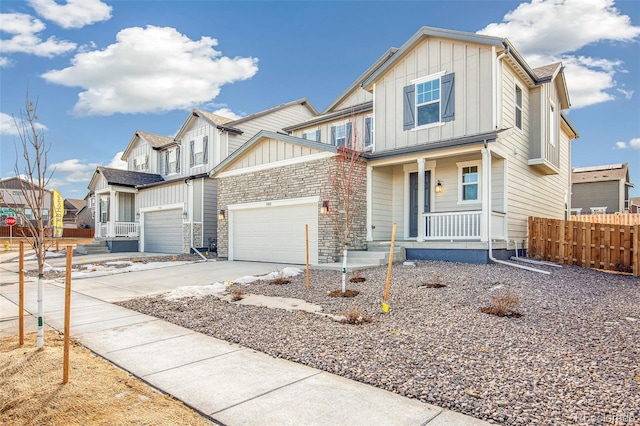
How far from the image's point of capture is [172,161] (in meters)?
23.3

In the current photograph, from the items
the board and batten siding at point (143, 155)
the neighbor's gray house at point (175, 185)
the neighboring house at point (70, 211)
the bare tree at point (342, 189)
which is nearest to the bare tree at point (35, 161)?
the bare tree at point (342, 189)

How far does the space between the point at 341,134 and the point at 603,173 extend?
2211 centimetres

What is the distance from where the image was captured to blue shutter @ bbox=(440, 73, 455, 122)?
11.8 m

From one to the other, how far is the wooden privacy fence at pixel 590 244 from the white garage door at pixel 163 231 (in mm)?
16267

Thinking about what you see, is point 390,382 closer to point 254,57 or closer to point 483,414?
point 483,414

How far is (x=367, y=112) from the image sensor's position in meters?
15.2

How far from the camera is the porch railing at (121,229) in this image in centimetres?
2236

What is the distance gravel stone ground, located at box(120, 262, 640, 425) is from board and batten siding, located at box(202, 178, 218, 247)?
37.7ft

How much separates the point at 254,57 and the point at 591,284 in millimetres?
15872

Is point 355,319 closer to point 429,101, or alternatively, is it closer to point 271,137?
point 429,101

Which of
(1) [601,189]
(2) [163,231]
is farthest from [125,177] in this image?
(1) [601,189]

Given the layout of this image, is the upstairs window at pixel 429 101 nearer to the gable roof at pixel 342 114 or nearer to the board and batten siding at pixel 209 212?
the gable roof at pixel 342 114

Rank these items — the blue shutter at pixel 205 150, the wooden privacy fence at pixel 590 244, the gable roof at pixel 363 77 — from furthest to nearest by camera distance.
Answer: the blue shutter at pixel 205 150, the gable roof at pixel 363 77, the wooden privacy fence at pixel 590 244

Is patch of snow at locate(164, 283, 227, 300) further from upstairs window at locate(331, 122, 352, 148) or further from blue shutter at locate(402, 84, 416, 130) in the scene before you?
upstairs window at locate(331, 122, 352, 148)
